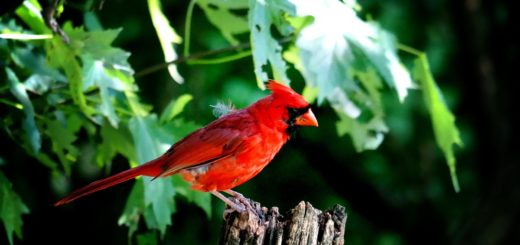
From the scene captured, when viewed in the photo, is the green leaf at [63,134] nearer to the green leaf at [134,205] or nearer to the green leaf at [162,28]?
the green leaf at [134,205]

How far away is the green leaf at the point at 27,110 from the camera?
2.99 metres

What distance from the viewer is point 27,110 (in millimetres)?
2994

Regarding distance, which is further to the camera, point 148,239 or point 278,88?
point 148,239

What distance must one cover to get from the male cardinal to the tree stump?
0.78 ft

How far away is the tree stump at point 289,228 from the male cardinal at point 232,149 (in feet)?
0.78

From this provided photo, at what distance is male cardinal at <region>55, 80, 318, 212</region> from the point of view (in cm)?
256

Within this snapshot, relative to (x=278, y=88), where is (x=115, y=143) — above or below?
above

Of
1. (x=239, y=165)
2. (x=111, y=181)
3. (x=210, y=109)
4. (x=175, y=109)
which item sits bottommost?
(x=111, y=181)

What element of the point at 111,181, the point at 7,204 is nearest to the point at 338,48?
the point at 111,181

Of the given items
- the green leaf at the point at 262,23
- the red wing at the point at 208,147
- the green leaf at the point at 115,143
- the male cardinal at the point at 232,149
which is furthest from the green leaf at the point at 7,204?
the green leaf at the point at 262,23

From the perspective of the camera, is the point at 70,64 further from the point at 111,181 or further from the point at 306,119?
the point at 306,119

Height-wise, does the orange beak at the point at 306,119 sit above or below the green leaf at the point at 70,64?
below

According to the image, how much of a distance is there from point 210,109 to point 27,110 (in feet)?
7.68

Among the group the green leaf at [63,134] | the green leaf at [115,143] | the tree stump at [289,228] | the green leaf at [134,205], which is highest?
the green leaf at [115,143]
